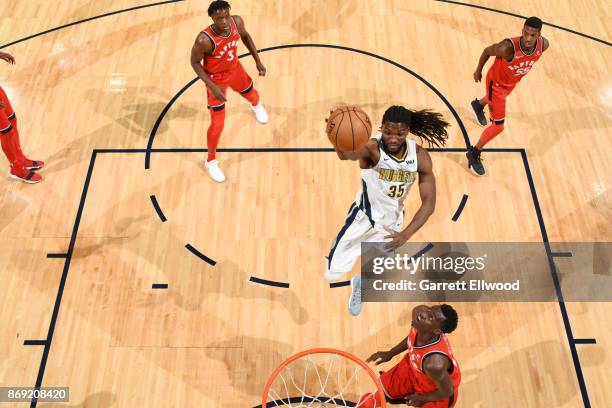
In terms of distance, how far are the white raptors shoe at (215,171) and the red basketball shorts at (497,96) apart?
274cm

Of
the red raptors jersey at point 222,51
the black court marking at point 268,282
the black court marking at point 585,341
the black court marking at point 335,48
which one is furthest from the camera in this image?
the black court marking at point 335,48

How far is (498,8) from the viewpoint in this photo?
7230 millimetres

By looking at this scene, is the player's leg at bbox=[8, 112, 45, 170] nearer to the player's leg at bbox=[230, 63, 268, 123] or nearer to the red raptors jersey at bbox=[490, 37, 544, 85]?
the player's leg at bbox=[230, 63, 268, 123]

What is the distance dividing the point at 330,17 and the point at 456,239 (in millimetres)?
3519

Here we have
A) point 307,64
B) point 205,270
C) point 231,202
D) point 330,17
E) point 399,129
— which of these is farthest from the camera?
point 330,17

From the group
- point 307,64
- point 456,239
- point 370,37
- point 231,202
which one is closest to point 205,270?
point 231,202

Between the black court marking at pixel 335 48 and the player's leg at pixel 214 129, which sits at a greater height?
the black court marking at pixel 335 48

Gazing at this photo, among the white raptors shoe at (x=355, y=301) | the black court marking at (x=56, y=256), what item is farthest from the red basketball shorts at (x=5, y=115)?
the white raptors shoe at (x=355, y=301)

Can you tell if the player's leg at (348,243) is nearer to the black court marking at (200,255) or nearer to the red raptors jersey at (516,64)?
the black court marking at (200,255)

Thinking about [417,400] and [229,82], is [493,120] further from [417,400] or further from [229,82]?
[417,400]

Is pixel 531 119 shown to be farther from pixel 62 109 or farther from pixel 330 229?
pixel 62 109

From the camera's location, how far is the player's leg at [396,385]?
12.4 ft

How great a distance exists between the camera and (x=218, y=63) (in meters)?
5.00

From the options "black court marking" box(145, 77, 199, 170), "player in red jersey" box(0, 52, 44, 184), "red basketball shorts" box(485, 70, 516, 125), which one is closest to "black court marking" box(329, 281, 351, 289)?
"red basketball shorts" box(485, 70, 516, 125)
